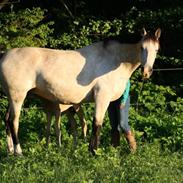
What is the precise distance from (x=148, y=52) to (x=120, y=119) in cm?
113

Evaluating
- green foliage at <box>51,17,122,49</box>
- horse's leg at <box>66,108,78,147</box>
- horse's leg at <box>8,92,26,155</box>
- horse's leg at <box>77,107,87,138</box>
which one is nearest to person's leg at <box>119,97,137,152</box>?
horse's leg at <box>66,108,78,147</box>

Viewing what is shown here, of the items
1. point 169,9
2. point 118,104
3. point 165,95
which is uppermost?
point 118,104

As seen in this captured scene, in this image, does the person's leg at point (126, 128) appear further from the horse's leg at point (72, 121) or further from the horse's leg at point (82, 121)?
the horse's leg at point (82, 121)

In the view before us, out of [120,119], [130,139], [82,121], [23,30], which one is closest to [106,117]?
[82,121]

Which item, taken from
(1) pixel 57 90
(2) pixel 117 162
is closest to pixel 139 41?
(1) pixel 57 90

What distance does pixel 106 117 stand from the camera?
12117 millimetres

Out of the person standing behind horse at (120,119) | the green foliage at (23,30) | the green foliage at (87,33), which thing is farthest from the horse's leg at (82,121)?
the green foliage at (87,33)

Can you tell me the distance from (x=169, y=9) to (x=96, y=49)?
21.2ft

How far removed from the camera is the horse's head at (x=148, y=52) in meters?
9.45

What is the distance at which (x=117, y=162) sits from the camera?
791 centimetres

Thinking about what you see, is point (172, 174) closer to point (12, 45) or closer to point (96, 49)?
point (96, 49)

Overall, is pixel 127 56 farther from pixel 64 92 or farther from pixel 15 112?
pixel 15 112

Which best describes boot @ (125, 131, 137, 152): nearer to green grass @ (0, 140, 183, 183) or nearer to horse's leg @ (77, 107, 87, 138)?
green grass @ (0, 140, 183, 183)

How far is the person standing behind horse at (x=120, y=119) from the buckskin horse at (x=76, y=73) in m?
0.21
